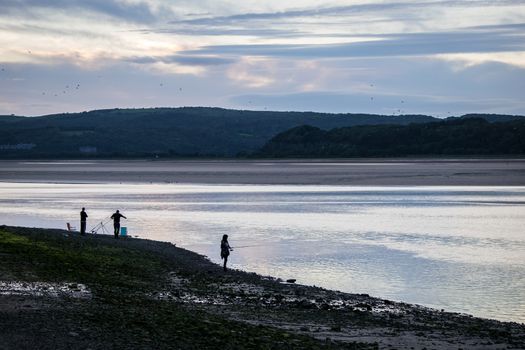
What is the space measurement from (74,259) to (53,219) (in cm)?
2793

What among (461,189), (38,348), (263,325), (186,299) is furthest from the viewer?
(461,189)

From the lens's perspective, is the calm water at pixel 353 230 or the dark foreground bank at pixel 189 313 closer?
the dark foreground bank at pixel 189 313

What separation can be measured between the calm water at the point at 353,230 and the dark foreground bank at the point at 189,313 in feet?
10.7

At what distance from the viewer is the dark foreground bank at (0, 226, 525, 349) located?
1720 cm

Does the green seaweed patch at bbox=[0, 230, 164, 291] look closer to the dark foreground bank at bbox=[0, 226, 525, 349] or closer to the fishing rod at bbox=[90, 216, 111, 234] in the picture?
the dark foreground bank at bbox=[0, 226, 525, 349]

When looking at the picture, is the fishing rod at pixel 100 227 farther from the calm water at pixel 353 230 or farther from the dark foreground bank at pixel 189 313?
the dark foreground bank at pixel 189 313

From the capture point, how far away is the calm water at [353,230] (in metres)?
30.1

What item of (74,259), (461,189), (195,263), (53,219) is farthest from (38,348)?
(461,189)

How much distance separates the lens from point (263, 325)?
19938 millimetres

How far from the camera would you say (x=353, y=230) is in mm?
49344

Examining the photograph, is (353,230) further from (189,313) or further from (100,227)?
(189,313)

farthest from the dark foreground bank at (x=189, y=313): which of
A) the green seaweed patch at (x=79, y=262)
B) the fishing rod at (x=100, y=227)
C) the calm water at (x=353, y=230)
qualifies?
the fishing rod at (x=100, y=227)

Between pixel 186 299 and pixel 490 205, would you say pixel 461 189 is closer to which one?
pixel 490 205

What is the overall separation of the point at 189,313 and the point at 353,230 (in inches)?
1167
